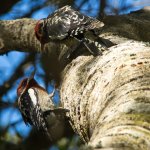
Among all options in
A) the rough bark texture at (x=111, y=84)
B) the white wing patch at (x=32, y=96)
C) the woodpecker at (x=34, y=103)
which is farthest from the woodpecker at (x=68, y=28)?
the white wing patch at (x=32, y=96)

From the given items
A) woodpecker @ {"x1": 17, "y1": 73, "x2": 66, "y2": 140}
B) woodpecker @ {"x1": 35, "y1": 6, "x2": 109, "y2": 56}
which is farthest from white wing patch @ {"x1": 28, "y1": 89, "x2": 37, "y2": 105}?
woodpecker @ {"x1": 35, "y1": 6, "x2": 109, "y2": 56}

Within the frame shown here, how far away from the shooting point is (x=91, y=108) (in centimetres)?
260

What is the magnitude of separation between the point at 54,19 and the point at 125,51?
6.01 feet

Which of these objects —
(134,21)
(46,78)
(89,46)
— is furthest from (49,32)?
(89,46)

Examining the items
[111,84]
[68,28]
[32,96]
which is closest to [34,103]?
[32,96]

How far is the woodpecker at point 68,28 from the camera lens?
3.76 meters

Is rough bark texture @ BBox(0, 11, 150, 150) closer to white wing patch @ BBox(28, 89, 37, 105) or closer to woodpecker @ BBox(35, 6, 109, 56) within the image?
woodpecker @ BBox(35, 6, 109, 56)

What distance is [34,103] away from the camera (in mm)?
5305

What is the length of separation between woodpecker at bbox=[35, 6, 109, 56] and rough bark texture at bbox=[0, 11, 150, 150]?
99 mm

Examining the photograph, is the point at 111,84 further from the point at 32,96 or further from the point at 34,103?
the point at 32,96

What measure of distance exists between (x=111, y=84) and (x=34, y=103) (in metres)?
2.96

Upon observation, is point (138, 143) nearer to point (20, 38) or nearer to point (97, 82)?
point (97, 82)

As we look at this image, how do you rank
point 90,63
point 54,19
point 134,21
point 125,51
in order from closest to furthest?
point 125,51 < point 90,63 < point 134,21 < point 54,19

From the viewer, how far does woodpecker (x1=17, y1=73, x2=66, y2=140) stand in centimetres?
501
